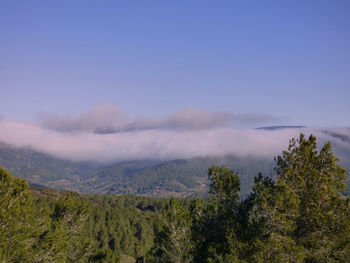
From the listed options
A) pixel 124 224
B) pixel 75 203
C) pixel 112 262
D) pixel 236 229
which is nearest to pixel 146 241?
pixel 124 224

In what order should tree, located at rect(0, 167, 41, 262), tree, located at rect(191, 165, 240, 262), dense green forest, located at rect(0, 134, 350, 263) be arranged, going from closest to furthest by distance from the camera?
1. tree, located at rect(0, 167, 41, 262)
2. dense green forest, located at rect(0, 134, 350, 263)
3. tree, located at rect(191, 165, 240, 262)

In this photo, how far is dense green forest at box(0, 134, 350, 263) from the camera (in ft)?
101

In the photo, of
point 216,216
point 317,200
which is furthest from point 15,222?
point 317,200

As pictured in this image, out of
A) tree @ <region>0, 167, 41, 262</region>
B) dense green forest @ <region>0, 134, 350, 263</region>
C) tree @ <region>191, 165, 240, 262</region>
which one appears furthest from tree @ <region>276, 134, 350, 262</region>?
tree @ <region>0, 167, 41, 262</region>

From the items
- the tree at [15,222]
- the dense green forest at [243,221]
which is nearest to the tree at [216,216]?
the dense green forest at [243,221]

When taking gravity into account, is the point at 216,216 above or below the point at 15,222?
below

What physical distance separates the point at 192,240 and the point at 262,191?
13223 millimetres

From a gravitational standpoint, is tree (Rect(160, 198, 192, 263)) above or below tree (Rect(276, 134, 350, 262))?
below

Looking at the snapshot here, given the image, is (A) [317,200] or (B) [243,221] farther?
(B) [243,221]

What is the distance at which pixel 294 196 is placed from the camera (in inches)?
1289

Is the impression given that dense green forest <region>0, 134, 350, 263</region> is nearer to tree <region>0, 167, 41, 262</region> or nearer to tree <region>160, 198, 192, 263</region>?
tree <region>0, 167, 41, 262</region>

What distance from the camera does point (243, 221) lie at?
41156 mm

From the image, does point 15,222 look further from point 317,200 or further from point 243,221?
point 317,200

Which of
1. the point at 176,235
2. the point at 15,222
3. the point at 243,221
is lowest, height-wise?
the point at 176,235
